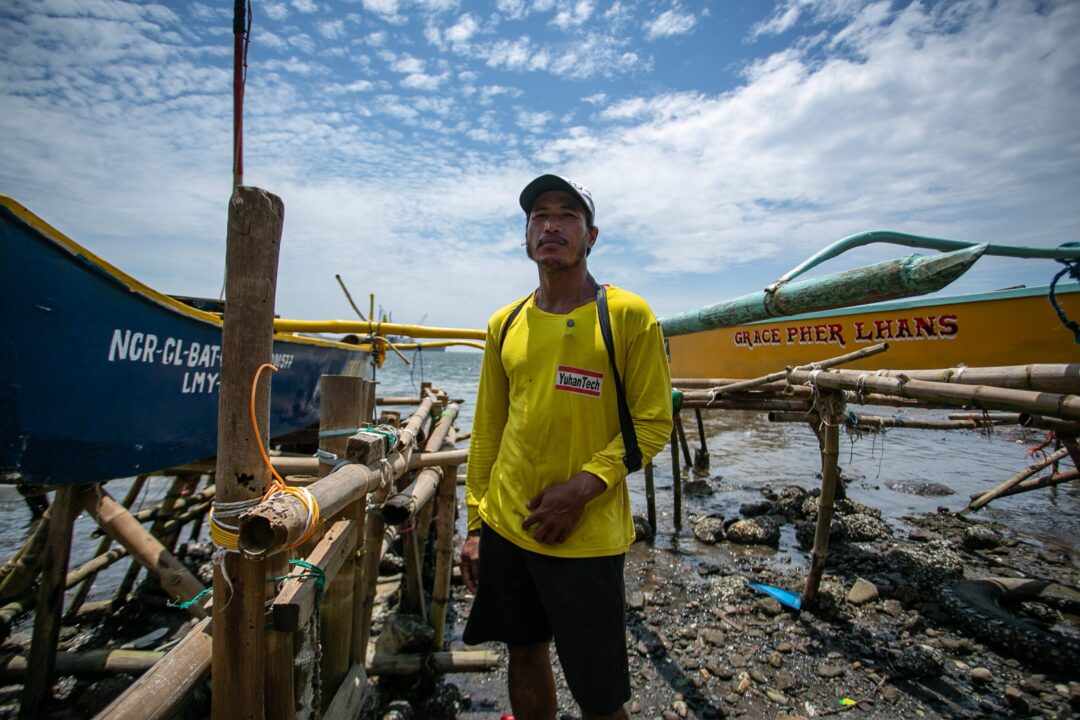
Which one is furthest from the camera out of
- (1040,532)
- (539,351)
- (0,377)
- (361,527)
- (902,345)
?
(902,345)

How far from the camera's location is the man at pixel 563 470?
2125 millimetres

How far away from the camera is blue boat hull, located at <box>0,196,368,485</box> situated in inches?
104

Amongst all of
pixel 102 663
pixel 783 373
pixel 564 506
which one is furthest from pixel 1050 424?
pixel 102 663

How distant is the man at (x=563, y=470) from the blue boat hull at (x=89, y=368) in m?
2.50

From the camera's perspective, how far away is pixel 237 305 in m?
1.71

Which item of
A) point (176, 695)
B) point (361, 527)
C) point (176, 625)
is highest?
point (361, 527)

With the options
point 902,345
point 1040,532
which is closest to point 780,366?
point 902,345

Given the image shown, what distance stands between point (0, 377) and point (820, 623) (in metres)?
6.62

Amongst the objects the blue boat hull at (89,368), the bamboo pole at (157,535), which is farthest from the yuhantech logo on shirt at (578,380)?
the bamboo pole at (157,535)

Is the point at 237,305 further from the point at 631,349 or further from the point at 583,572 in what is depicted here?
the point at 583,572

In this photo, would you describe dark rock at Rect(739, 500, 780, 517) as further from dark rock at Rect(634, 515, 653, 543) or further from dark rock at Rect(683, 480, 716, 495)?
dark rock at Rect(634, 515, 653, 543)

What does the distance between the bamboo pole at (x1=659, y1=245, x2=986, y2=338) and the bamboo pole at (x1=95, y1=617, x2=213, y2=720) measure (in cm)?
361

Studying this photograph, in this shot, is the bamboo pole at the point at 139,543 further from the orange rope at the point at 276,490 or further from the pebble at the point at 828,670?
the pebble at the point at 828,670

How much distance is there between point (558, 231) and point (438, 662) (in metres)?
3.59
